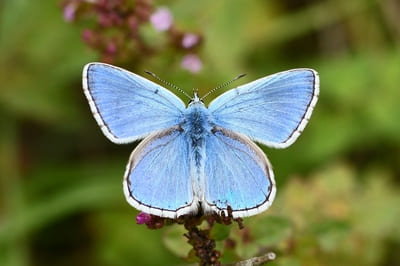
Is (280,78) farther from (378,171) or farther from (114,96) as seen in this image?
(378,171)

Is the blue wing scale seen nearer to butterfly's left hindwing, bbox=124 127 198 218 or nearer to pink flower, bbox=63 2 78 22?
butterfly's left hindwing, bbox=124 127 198 218

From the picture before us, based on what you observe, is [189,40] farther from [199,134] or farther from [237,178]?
[237,178]

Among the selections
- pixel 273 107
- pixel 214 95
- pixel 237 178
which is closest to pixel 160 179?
pixel 237 178

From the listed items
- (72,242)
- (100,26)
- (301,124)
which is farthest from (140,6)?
(72,242)

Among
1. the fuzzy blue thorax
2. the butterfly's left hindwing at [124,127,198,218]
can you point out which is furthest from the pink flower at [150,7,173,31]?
the butterfly's left hindwing at [124,127,198,218]

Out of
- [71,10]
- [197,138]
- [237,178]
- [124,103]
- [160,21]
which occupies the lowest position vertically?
[237,178]

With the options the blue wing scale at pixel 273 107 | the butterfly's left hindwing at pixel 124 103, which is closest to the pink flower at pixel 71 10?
the butterfly's left hindwing at pixel 124 103
